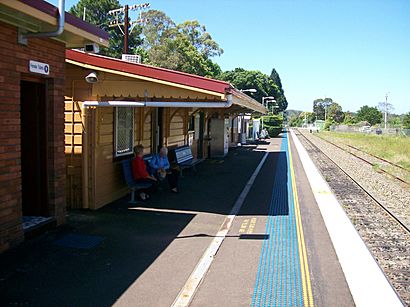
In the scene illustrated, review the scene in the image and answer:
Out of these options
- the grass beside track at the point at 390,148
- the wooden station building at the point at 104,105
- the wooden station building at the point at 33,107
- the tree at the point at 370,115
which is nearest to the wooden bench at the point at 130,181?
the wooden station building at the point at 104,105

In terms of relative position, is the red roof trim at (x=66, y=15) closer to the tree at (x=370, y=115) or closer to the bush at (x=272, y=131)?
the bush at (x=272, y=131)

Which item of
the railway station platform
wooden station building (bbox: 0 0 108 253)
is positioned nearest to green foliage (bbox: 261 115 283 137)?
the railway station platform

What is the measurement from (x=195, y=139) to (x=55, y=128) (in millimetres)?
10203

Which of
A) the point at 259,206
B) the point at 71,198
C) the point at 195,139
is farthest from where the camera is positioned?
the point at 195,139

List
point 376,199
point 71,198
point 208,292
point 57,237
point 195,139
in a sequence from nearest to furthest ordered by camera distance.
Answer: point 208,292
point 57,237
point 71,198
point 376,199
point 195,139

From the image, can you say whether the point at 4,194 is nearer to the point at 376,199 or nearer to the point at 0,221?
the point at 0,221

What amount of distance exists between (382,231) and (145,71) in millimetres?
5086

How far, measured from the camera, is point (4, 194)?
509cm

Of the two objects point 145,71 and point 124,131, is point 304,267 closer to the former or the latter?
point 145,71

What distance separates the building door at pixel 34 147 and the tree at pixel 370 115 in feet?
364

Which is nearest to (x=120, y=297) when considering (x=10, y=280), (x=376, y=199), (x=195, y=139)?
(x=10, y=280)

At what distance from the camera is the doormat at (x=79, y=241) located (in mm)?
5625

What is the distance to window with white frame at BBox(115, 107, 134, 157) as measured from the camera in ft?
28.2

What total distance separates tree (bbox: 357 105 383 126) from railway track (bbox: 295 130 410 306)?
10450 centimetres
